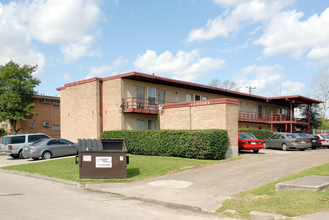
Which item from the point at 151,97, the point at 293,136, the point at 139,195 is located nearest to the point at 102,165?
the point at 139,195

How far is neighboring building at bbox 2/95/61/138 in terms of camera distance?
42.1m

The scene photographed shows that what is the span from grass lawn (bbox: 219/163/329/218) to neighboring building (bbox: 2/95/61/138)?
37.8 metres

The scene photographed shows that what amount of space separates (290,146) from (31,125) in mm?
31448

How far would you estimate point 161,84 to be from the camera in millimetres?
30359

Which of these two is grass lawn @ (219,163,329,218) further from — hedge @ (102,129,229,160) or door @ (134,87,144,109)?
door @ (134,87,144,109)

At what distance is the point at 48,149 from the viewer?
72.8ft

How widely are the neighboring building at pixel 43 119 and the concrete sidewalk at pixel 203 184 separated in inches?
1269

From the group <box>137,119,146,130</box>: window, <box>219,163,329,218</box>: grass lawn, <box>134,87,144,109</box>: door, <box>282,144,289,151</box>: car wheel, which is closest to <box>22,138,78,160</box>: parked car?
<box>137,119,146,130</box>: window

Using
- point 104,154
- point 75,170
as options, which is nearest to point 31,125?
point 75,170

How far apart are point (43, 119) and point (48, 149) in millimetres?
22343

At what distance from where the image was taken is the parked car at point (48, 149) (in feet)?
70.8

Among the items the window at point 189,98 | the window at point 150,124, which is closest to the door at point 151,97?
the window at point 150,124

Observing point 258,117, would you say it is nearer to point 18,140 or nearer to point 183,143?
point 183,143

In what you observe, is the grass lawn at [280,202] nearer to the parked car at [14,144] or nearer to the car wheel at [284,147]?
the car wheel at [284,147]
